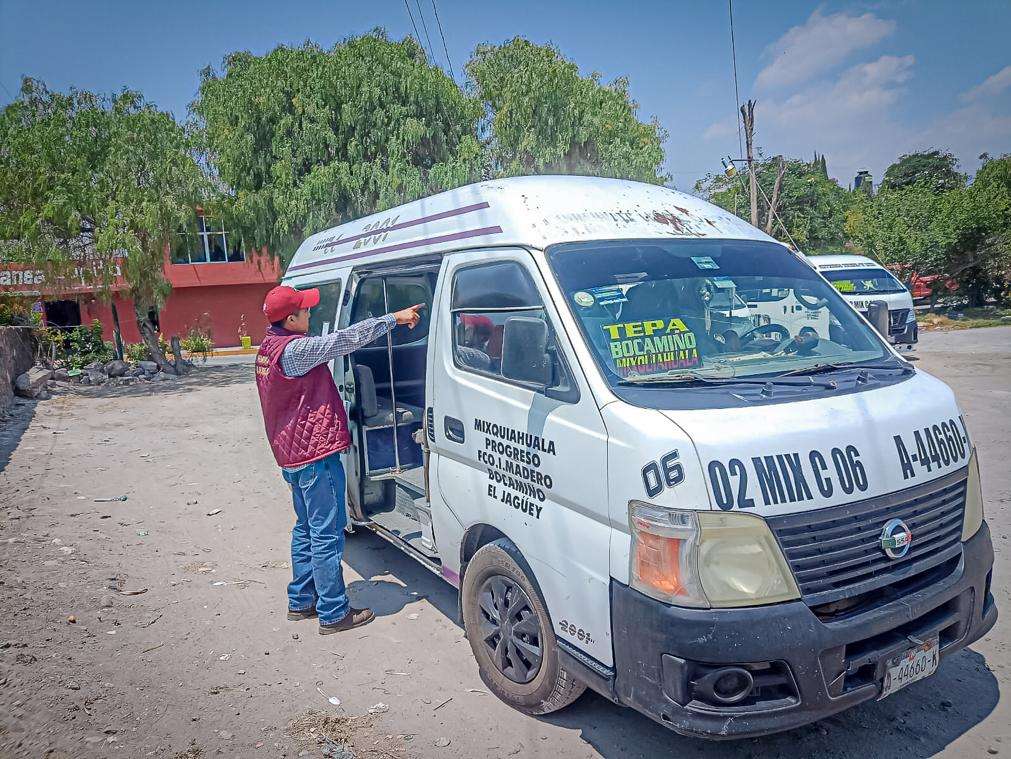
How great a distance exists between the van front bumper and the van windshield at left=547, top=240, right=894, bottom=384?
3.14ft

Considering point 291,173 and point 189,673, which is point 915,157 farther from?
point 189,673

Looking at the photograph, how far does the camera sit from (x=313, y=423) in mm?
4289

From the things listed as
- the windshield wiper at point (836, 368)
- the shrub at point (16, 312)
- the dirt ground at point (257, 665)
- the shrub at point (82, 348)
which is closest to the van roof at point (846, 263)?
the dirt ground at point (257, 665)

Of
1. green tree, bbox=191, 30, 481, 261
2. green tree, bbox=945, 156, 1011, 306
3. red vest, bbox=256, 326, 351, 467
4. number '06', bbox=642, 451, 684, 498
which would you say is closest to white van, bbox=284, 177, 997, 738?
number '06', bbox=642, 451, 684, 498

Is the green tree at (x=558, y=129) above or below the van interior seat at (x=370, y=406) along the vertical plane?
above

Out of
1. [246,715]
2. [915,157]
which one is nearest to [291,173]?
[246,715]

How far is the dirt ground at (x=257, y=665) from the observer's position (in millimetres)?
3264

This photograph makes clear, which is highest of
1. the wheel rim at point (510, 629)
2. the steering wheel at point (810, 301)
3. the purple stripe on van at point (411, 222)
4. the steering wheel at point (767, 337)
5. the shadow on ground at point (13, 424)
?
Answer: the purple stripe on van at point (411, 222)

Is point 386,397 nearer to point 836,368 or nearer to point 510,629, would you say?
point 510,629

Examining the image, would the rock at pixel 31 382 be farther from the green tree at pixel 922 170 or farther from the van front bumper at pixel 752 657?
A: the green tree at pixel 922 170

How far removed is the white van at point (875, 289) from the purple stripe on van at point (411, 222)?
38.8 ft

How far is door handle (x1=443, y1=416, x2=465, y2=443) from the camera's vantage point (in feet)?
12.4

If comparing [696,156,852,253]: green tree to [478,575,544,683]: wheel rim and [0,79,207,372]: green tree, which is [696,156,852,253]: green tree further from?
[478,575,544,683]: wheel rim

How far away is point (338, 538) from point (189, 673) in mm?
1072
